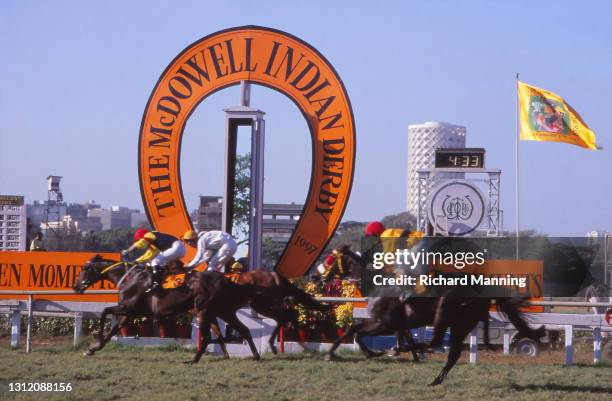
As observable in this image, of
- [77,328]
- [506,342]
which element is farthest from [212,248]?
[506,342]

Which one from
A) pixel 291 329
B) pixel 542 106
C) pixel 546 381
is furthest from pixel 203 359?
pixel 542 106

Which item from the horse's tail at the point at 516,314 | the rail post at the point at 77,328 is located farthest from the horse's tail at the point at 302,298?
the rail post at the point at 77,328

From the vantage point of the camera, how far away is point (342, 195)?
11484 millimetres

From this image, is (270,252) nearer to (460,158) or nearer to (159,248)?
(460,158)

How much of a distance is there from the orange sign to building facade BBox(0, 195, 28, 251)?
1693mm

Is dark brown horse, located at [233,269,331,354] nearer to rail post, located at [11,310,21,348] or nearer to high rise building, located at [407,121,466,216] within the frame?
rail post, located at [11,310,21,348]

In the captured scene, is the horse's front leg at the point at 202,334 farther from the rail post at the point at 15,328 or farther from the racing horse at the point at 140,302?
the rail post at the point at 15,328

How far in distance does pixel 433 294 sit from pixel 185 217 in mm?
4545

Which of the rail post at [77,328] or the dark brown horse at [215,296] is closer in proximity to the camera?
the dark brown horse at [215,296]

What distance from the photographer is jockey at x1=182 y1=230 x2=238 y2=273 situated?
10.6 meters

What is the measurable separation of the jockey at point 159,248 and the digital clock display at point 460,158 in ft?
22.1

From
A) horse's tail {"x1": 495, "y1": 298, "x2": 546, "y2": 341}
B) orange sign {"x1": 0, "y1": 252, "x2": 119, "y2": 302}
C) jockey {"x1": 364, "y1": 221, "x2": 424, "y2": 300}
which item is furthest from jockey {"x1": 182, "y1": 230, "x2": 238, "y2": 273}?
horse's tail {"x1": 495, "y1": 298, "x2": 546, "y2": 341}

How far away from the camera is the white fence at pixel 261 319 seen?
34.7ft

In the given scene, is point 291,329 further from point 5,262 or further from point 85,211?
point 85,211
